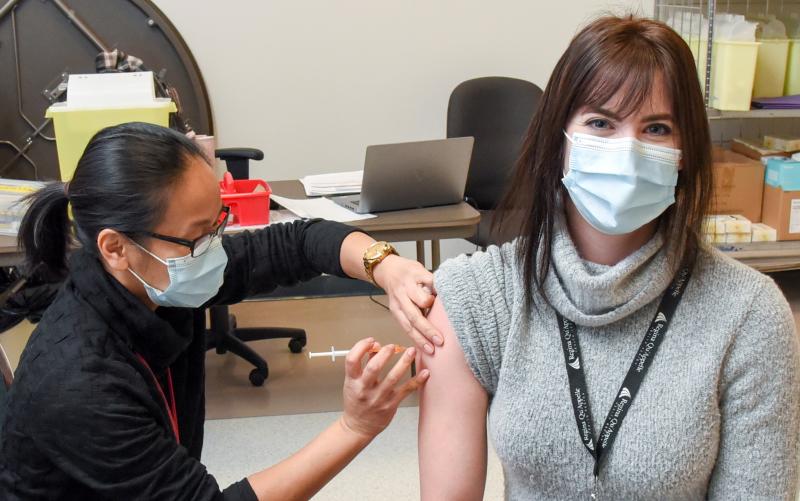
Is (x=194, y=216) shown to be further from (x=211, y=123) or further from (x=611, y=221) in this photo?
(x=211, y=123)

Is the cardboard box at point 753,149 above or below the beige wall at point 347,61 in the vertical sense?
below

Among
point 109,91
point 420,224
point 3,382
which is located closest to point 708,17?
point 420,224

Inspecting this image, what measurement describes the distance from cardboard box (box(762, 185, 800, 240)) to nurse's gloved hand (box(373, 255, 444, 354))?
248cm

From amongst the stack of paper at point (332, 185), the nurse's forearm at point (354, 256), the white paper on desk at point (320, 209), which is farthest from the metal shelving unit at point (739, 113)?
the nurse's forearm at point (354, 256)

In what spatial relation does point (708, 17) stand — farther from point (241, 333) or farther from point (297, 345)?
point (241, 333)

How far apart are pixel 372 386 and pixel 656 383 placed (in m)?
0.43

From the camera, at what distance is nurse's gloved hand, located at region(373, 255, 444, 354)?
51.5 inches

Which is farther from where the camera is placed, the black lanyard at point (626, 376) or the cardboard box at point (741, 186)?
the cardboard box at point (741, 186)

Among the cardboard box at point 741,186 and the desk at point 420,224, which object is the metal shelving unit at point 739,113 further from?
the desk at point 420,224

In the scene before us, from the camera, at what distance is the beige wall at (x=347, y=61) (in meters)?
3.85

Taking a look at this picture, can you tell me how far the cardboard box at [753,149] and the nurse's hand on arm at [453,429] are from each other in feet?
9.11

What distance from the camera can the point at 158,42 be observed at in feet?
12.5

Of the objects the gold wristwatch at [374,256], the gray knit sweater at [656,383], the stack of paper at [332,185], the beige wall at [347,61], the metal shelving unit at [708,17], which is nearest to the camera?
the gray knit sweater at [656,383]

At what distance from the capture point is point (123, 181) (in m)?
1.35
